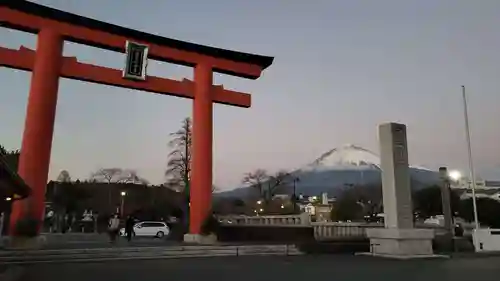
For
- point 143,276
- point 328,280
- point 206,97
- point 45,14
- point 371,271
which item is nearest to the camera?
point 328,280

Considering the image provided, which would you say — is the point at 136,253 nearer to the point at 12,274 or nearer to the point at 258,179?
the point at 12,274

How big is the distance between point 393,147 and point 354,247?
484 cm

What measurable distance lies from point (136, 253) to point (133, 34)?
30.6ft

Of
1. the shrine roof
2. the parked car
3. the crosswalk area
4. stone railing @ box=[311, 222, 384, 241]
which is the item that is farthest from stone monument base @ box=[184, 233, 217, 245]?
the parked car

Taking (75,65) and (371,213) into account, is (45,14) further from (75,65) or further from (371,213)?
(371,213)

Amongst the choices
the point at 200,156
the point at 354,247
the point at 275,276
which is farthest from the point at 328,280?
the point at 200,156

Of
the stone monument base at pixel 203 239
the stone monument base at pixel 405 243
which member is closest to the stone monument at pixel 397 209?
the stone monument base at pixel 405 243

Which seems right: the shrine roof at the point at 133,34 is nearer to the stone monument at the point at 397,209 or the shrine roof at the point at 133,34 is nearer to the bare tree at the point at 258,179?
the stone monument at the point at 397,209

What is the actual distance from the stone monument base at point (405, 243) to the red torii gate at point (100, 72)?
7584 millimetres

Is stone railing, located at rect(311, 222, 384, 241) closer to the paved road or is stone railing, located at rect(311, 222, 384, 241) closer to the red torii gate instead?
the red torii gate

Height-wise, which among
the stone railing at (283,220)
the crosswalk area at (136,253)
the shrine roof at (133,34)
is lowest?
the crosswalk area at (136,253)

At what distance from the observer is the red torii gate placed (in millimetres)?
16266

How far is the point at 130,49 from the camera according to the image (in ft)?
61.5

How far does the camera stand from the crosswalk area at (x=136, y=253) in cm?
1355
